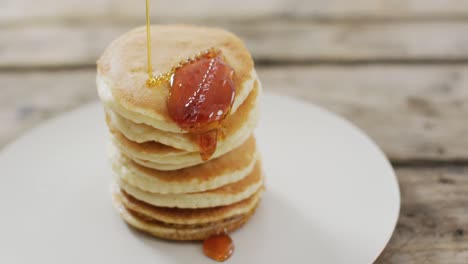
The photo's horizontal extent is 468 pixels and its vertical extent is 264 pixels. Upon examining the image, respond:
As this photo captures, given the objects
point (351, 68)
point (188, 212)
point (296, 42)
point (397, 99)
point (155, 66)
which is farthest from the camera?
point (296, 42)

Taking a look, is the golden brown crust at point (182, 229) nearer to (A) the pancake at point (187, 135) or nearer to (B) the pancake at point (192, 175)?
(B) the pancake at point (192, 175)

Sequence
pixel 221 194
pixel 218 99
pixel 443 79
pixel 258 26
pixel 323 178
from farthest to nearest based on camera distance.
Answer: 1. pixel 258 26
2. pixel 443 79
3. pixel 323 178
4. pixel 221 194
5. pixel 218 99

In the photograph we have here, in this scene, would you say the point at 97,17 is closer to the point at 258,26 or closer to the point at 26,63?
the point at 26,63

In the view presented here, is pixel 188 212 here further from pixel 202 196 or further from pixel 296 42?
pixel 296 42

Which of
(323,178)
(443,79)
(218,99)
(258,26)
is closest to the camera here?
(218,99)

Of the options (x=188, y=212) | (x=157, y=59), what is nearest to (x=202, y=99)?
(x=157, y=59)

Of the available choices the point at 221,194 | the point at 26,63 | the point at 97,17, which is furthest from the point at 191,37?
the point at 97,17


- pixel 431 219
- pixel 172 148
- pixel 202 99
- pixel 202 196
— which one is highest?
pixel 202 99
